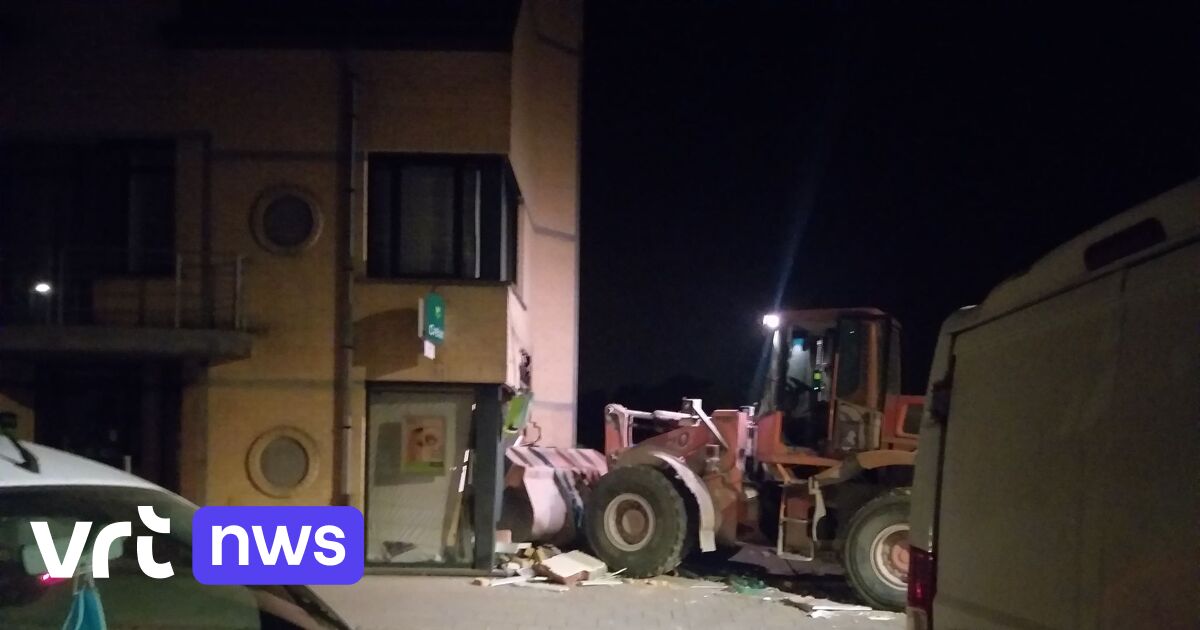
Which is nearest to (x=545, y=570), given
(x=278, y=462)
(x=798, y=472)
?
(x=798, y=472)

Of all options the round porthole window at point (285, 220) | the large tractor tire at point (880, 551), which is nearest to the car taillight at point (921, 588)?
the large tractor tire at point (880, 551)

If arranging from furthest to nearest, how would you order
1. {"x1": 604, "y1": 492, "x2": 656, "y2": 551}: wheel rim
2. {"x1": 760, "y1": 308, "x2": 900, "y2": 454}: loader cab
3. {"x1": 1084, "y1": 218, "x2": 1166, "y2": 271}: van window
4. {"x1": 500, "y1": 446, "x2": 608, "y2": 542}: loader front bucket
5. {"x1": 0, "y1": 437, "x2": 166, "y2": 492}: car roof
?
{"x1": 500, "y1": 446, "x2": 608, "y2": 542}: loader front bucket → {"x1": 604, "y1": 492, "x2": 656, "y2": 551}: wheel rim → {"x1": 760, "y1": 308, "x2": 900, "y2": 454}: loader cab → {"x1": 0, "y1": 437, "x2": 166, "y2": 492}: car roof → {"x1": 1084, "y1": 218, "x2": 1166, "y2": 271}: van window

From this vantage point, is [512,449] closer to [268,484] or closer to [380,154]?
[268,484]

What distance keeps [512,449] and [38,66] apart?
24.0 feet

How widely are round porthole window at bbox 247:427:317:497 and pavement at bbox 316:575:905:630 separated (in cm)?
150

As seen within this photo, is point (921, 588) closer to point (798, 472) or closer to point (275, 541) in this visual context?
point (275, 541)

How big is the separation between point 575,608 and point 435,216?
4841 mm

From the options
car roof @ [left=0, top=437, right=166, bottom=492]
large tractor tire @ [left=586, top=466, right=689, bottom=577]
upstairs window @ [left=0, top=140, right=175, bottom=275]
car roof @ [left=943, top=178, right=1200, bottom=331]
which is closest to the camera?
car roof @ [left=943, top=178, right=1200, bottom=331]

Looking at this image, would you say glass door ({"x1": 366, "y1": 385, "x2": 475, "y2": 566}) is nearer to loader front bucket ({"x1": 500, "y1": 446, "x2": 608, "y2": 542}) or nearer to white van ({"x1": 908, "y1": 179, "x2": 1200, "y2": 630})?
loader front bucket ({"x1": 500, "y1": 446, "x2": 608, "y2": 542})

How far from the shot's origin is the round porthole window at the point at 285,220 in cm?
1220

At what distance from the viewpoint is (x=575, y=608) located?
1018cm

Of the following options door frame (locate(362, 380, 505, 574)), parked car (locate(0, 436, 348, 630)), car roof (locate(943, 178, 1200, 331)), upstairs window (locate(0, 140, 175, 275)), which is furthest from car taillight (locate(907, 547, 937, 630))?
upstairs window (locate(0, 140, 175, 275))

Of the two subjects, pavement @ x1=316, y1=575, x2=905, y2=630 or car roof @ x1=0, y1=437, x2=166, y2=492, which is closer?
car roof @ x1=0, y1=437, x2=166, y2=492

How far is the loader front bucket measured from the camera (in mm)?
12750
